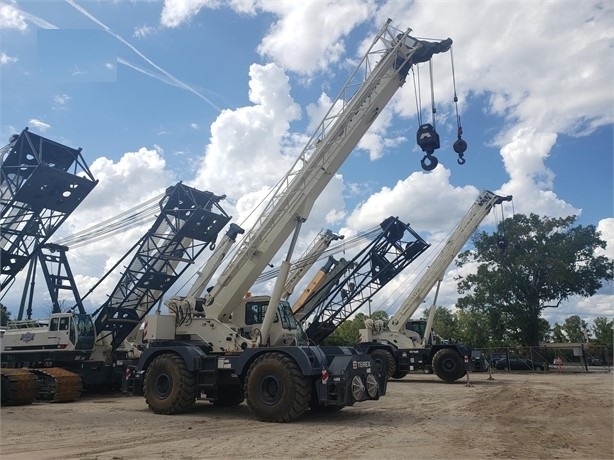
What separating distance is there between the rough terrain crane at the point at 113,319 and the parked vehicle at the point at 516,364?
23869 millimetres

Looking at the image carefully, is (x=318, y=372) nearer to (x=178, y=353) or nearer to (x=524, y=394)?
(x=178, y=353)

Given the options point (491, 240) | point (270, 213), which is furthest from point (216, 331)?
point (491, 240)

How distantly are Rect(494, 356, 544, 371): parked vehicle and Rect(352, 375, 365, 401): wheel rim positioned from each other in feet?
86.8

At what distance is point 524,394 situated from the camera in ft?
54.0

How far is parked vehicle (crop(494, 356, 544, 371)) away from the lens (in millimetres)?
34125

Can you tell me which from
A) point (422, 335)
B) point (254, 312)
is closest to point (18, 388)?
point (254, 312)

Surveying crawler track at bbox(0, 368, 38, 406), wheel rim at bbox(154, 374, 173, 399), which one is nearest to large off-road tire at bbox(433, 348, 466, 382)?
wheel rim at bbox(154, 374, 173, 399)

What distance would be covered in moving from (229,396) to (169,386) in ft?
6.49

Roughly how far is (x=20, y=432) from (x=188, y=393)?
3.75 m

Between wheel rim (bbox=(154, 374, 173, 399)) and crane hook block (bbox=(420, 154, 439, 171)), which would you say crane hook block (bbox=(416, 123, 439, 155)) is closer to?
crane hook block (bbox=(420, 154, 439, 171))

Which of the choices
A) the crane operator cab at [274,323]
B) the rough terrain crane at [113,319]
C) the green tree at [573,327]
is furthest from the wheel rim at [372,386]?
the green tree at [573,327]

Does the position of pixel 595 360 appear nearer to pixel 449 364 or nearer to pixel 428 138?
pixel 449 364

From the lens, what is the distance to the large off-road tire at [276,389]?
10859mm

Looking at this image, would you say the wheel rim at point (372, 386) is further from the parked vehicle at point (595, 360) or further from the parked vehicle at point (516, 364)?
the parked vehicle at point (595, 360)
